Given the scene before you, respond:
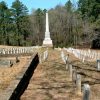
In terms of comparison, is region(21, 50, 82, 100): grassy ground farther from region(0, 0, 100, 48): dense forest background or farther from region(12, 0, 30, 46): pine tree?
region(12, 0, 30, 46): pine tree

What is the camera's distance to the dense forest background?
95.7m

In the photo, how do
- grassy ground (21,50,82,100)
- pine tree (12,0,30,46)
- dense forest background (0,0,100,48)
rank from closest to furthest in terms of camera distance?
grassy ground (21,50,82,100) → dense forest background (0,0,100,48) → pine tree (12,0,30,46)

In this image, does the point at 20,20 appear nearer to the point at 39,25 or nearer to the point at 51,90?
the point at 39,25

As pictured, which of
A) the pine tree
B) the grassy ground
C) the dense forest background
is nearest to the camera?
the grassy ground

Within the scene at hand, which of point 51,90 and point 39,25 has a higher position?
point 39,25

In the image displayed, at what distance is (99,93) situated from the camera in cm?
1275

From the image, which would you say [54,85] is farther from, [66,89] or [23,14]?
[23,14]

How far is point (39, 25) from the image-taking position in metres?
104

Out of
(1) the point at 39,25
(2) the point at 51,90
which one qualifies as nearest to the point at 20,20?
(1) the point at 39,25

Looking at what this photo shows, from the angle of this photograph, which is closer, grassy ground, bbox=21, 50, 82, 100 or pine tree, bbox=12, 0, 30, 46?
grassy ground, bbox=21, 50, 82, 100

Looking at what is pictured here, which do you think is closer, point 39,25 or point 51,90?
point 51,90

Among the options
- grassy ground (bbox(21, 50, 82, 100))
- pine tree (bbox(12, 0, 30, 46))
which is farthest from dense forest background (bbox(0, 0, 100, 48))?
grassy ground (bbox(21, 50, 82, 100))

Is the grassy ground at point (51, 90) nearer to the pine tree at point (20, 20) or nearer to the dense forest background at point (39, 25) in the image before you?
the dense forest background at point (39, 25)

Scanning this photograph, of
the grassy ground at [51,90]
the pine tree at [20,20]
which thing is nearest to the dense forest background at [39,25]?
the pine tree at [20,20]
